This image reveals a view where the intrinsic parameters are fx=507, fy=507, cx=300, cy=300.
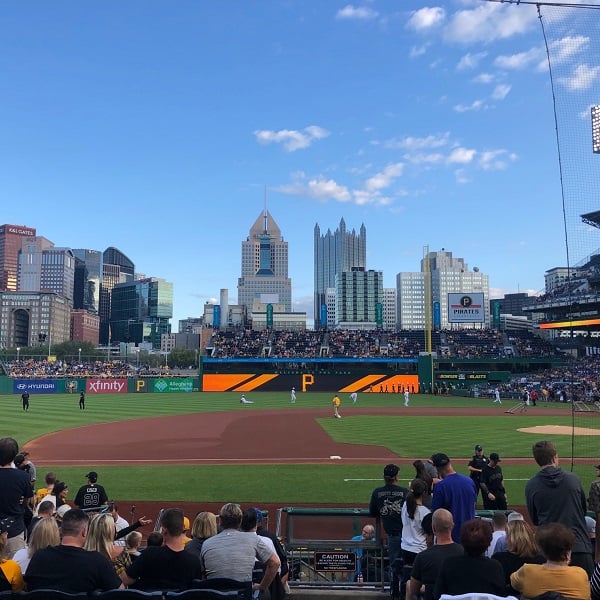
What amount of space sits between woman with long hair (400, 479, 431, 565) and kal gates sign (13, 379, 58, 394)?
6024 cm

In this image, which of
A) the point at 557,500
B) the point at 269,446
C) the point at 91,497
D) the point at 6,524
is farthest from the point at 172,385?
the point at 557,500

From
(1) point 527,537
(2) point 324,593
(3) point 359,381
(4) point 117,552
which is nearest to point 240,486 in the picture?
(2) point 324,593

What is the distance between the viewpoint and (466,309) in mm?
84938

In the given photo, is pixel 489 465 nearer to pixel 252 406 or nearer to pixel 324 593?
pixel 324 593

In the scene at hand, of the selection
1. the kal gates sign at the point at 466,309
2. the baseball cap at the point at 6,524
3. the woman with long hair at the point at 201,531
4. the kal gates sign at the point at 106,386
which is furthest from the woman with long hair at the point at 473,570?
the kal gates sign at the point at 466,309

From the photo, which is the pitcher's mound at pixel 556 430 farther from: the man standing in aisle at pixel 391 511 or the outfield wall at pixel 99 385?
the outfield wall at pixel 99 385

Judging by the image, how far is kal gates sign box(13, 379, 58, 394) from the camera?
2265 inches

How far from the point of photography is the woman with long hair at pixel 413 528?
617 cm

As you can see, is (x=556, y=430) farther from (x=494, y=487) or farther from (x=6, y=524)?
(x=6, y=524)

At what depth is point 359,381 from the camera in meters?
66.5

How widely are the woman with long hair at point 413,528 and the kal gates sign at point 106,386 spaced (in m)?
60.4

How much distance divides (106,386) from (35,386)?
25.1 feet

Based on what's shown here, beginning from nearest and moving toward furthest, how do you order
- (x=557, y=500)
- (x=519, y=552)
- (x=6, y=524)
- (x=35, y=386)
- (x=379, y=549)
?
1. (x=519, y=552)
2. (x=557, y=500)
3. (x=6, y=524)
4. (x=379, y=549)
5. (x=35, y=386)

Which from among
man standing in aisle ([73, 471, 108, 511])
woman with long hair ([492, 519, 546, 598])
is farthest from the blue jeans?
man standing in aisle ([73, 471, 108, 511])
